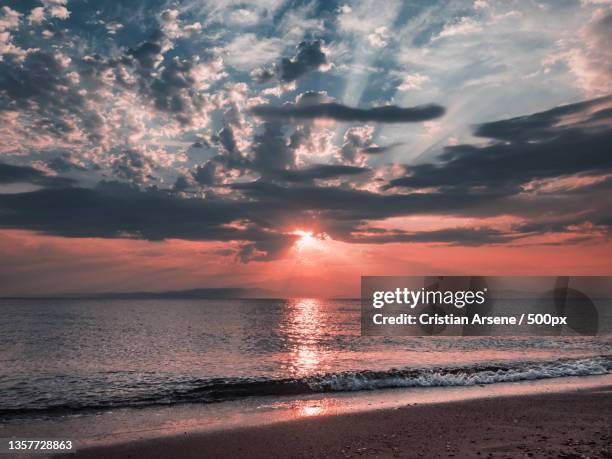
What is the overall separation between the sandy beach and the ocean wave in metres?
7.85

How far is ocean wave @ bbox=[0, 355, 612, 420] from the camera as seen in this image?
2221cm

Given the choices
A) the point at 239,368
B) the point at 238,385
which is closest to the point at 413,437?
the point at 238,385

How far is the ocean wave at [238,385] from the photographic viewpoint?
72.9 feet

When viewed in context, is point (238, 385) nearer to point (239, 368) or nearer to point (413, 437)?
point (239, 368)

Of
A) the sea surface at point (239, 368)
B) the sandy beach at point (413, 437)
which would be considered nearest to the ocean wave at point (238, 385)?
the sea surface at point (239, 368)

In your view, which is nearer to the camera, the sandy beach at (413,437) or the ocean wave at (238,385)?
the sandy beach at (413,437)

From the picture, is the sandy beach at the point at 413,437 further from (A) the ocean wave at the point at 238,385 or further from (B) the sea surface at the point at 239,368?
(B) the sea surface at the point at 239,368

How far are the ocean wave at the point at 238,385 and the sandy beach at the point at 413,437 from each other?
7.85 m

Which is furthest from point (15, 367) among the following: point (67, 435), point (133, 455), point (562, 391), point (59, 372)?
point (562, 391)

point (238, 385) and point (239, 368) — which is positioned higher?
point (238, 385)

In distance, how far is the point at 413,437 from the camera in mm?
14227

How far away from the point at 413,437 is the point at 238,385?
15.0 metres

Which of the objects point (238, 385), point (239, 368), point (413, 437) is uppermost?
point (413, 437)

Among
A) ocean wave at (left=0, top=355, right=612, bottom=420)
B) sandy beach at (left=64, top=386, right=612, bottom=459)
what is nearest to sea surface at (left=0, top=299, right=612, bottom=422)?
ocean wave at (left=0, top=355, right=612, bottom=420)
